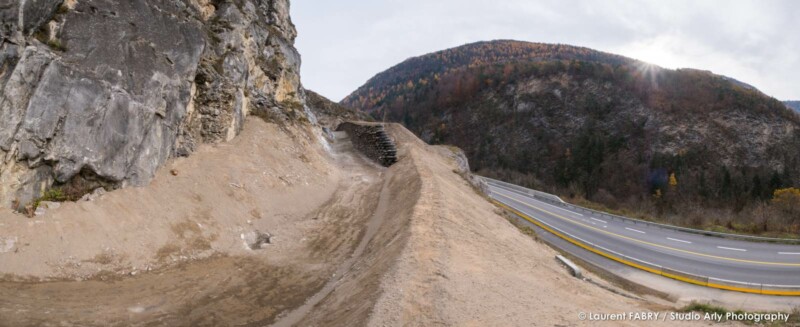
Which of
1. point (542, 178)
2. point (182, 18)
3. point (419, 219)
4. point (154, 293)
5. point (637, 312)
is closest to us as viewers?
point (637, 312)

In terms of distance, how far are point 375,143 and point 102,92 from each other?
16.8m

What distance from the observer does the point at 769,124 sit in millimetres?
78375

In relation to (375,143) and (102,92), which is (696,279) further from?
(102,92)

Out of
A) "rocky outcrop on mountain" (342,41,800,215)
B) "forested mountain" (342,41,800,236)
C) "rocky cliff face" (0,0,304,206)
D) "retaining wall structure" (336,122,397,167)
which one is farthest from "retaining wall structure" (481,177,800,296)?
"rocky outcrop on mountain" (342,41,800,215)

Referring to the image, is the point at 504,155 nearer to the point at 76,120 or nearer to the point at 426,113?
the point at 426,113

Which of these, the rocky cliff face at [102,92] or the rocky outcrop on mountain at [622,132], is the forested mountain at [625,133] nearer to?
the rocky outcrop on mountain at [622,132]

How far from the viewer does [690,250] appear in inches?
866

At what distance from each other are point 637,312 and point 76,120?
13.7 meters

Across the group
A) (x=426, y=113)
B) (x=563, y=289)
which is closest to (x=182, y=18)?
(x=563, y=289)

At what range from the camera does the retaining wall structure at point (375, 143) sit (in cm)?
2552

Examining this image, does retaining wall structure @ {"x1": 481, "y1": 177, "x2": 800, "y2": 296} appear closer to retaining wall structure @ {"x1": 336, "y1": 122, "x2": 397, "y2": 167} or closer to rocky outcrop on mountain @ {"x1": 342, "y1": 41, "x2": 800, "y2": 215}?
retaining wall structure @ {"x1": 336, "y1": 122, "x2": 397, "y2": 167}

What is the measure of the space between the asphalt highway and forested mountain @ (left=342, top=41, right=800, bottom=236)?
92.8ft

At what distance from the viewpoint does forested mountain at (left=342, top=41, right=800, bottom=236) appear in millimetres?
71000

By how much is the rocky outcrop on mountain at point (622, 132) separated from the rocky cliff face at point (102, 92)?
61024mm
